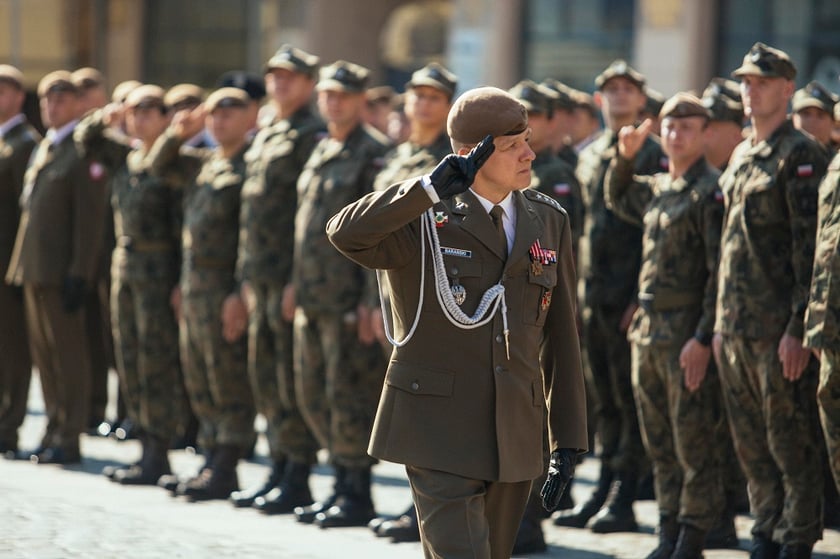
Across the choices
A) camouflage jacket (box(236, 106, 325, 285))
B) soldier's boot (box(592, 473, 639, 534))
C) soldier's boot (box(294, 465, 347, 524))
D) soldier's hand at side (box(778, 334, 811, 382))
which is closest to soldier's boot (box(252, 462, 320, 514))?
soldier's boot (box(294, 465, 347, 524))

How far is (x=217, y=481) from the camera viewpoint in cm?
961

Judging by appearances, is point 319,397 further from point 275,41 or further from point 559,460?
point 275,41

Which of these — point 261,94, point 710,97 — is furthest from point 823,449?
point 261,94

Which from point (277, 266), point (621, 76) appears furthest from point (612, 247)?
point (277, 266)

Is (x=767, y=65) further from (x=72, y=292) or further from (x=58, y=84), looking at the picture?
(x=58, y=84)

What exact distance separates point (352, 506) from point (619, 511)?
4.48 feet

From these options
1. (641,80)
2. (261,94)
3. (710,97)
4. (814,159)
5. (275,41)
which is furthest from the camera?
(275,41)

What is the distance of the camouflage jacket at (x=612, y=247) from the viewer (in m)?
9.20

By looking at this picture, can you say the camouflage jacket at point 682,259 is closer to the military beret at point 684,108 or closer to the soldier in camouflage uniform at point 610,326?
the military beret at point 684,108

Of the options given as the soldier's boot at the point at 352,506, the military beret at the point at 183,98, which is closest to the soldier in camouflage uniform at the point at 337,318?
the soldier's boot at the point at 352,506

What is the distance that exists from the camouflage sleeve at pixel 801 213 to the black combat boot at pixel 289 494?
307 centimetres

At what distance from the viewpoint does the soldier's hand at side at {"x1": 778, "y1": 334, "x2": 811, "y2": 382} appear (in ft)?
23.9

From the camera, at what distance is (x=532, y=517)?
26.6ft

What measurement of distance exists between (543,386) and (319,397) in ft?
11.6
